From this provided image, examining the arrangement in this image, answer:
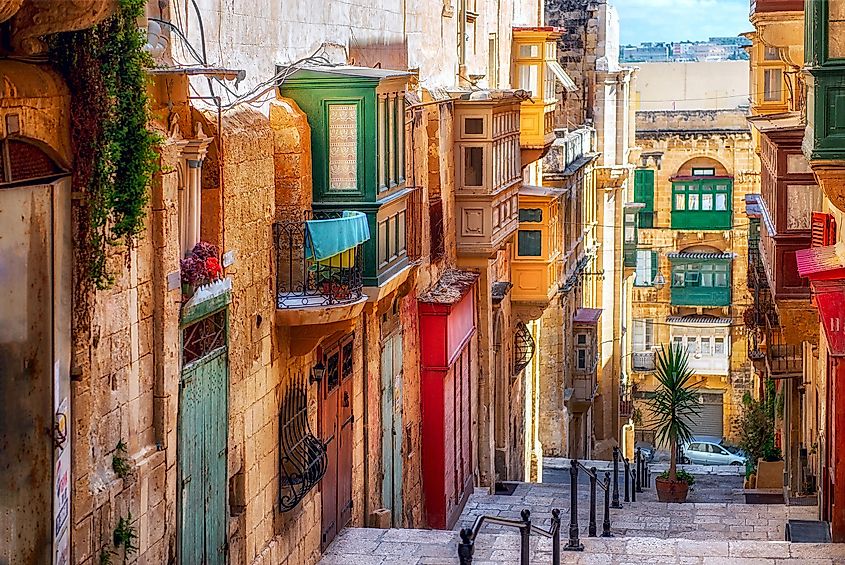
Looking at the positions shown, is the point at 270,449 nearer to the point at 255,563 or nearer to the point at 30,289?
the point at 255,563

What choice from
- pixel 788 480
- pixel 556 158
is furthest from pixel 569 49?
pixel 788 480

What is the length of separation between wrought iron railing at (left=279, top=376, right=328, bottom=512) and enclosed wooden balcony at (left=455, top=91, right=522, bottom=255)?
29.0 ft

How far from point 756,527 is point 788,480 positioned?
7972 mm

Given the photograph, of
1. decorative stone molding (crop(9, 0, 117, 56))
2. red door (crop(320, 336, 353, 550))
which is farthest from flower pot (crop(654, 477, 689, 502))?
decorative stone molding (crop(9, 0, 117, 56))

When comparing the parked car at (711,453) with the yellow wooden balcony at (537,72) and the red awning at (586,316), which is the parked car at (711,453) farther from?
the yellow wooden balcony at (537,72)

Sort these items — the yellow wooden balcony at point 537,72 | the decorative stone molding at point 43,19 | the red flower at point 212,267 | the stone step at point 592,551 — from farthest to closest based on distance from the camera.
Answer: the yellow wooden balcony at point 537,72 < the stone step at point 592,551 < the red flower at point 212,267 < the decorative stone molding at point 43,19

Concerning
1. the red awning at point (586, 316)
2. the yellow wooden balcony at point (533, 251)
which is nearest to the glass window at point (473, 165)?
the yellow wooden balcony at point (533, 251)

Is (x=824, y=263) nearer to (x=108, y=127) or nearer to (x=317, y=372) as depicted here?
(x=317, y=372)

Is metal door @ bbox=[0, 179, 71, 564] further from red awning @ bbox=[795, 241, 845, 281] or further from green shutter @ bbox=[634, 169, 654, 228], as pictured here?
green shutter @ bbox=[634, 169, 654, 228]

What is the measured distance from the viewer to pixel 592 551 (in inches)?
615

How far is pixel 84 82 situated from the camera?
9.51m

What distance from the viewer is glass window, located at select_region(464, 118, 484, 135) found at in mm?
23609

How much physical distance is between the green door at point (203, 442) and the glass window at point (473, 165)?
11.6 m

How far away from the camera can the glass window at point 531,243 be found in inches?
1163
